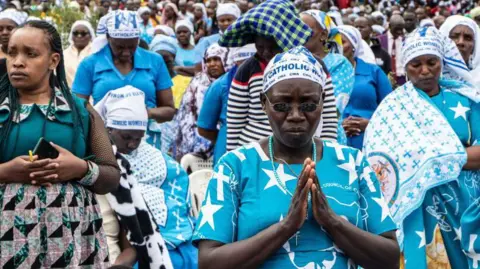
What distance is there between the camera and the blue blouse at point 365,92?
→ 9141mm

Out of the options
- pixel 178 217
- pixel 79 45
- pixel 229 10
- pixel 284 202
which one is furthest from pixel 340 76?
pixel 79 45

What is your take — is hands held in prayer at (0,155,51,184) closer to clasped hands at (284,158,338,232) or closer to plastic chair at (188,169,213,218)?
clasped hands at (284,158,338,232)

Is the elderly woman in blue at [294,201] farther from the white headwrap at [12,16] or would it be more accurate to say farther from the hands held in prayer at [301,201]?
the white headwrap at [12,16]

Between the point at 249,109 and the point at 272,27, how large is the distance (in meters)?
0.54

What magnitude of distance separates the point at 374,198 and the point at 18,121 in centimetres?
178

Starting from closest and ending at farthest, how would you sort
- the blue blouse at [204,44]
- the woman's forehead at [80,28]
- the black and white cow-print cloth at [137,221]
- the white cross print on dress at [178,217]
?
the black and white cow-print cloth at [137,221] → the white cross print on dress at [178,217] → the woman's forehead at [80,28] → the blue blouse at [204,44]

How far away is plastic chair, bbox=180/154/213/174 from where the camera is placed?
10812 mm

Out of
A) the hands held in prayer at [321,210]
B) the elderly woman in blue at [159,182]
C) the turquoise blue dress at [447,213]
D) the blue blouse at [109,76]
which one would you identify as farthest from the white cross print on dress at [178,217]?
the hands held in prayer at [321,210]

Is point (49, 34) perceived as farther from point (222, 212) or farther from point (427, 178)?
point (427, 178)

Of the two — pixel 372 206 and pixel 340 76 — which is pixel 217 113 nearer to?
pixel 340 76

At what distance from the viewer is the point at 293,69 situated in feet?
13.5

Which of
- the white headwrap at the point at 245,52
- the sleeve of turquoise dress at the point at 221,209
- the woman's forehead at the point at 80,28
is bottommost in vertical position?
the sleeve of turquoise dress at the point at 221,209

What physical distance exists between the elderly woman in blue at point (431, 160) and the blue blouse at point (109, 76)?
2.56 m

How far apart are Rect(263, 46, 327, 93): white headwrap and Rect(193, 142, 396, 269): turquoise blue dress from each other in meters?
0.28
